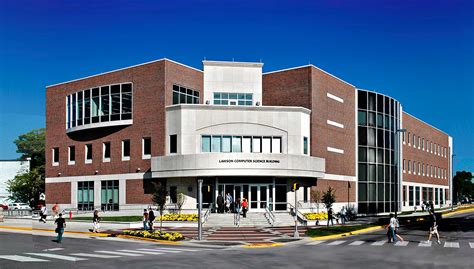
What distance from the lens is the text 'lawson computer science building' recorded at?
55875mm

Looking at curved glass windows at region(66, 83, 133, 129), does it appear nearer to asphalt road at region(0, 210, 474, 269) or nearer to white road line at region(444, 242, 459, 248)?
asphalt road at region(0, 210, 474, 269)

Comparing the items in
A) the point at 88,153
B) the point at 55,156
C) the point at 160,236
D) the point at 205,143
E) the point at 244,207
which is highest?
the point at 205,143

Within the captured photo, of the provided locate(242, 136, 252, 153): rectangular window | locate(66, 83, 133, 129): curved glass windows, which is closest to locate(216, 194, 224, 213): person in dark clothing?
locate(242, 136, 252, 153): rectangular window

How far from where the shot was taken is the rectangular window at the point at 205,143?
56.3 metres

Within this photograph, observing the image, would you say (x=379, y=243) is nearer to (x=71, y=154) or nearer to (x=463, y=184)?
(x=71, y=154)

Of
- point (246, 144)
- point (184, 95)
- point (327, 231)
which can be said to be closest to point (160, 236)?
point (327, 231)

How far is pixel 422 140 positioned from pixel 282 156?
54.3 meters

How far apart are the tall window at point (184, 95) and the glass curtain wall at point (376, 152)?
23318 mm

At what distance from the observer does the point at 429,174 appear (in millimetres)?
104500

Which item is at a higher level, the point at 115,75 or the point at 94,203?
the point at 115,75

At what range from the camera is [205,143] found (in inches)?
2222

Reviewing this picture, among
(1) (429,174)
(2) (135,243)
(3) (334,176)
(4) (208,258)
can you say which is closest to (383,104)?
(3) (334,176)

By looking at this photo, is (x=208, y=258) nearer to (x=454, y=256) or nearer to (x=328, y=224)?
(x=454, y=256)

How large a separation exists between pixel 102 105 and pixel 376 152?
3643cm
